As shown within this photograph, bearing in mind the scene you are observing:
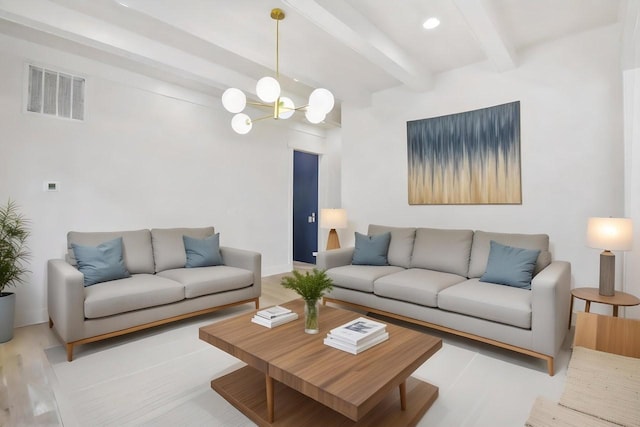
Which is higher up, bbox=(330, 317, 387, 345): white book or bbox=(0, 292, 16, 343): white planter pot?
bbox=(330, 317, 387, 345): white book

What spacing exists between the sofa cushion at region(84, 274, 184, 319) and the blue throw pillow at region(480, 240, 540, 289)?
2.84 meters

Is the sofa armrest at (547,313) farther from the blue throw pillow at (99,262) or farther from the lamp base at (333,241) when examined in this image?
the blue throw pillow at (99,262)

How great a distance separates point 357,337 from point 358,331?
0.10 m

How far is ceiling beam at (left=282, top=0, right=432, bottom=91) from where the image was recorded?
246 centimetres

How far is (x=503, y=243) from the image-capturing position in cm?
317

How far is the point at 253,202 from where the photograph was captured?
5172 mm

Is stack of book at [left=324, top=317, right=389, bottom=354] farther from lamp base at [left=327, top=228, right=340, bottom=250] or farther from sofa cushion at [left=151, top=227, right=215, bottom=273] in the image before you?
lamp base at [left=327, top=228, right=340, bottom=250]

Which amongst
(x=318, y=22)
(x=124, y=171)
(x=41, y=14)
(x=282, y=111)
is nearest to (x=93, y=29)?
(x=41, y=14)

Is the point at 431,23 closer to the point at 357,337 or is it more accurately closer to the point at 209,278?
the point at 357,337

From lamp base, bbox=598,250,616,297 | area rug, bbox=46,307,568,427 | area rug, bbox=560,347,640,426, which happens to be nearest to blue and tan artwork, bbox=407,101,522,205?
lamp base, bbox=598,250,616,297

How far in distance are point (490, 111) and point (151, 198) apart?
4092 mm

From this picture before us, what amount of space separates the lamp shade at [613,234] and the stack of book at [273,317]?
7.91ft

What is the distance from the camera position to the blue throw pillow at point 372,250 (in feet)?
12.3

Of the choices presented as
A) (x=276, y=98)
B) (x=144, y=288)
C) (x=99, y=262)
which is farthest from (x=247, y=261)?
(x=276, y=98)
